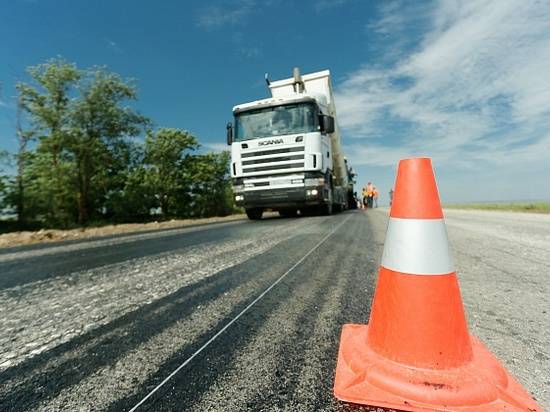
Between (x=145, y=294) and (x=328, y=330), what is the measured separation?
1.53m

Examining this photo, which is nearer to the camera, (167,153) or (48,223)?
(48,223)

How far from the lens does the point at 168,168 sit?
2836 centimetres

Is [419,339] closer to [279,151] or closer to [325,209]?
[279,151]

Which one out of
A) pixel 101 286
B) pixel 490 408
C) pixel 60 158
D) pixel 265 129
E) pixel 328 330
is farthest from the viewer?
pixel 60 158

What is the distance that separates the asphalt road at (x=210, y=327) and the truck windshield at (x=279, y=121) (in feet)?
22.7

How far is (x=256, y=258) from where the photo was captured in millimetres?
3629

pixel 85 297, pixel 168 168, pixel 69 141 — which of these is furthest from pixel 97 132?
pixel 85 297

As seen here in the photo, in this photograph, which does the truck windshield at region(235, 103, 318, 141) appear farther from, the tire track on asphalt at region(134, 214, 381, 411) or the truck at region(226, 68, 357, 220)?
the tire track on asphalt at region(134, 214, 381, 411)

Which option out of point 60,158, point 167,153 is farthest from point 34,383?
point 167,153

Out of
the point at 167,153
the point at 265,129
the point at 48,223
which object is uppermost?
the point at 167,153

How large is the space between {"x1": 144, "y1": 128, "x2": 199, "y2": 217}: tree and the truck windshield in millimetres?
18979

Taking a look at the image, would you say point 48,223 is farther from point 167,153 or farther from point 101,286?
point 101,286

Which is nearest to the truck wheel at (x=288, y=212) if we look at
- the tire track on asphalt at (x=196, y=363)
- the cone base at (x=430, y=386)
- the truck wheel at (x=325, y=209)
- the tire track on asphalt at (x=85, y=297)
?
the truck wheel at (x=325, y=209)

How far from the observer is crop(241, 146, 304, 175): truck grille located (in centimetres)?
949
